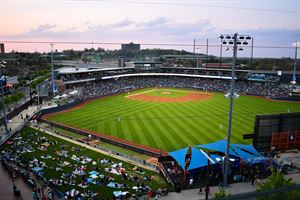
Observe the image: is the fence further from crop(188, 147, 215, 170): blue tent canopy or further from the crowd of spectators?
crop(188, 147, 215, 170): blue tent canopy

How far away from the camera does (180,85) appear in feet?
247

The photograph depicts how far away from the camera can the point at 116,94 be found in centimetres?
6294

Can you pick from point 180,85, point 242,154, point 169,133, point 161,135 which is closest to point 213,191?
point 242,154

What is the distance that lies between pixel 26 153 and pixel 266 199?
24464 millimetres

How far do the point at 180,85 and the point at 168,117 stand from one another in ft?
118

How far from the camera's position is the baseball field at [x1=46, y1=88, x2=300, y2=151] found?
31.3 m

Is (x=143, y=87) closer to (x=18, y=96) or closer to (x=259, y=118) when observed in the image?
(x=18, y=96)

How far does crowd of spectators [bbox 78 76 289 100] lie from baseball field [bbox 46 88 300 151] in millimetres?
4559

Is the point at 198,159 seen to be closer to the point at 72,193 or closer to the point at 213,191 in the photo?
the point at 213,191

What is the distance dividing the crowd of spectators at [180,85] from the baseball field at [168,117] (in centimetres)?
456

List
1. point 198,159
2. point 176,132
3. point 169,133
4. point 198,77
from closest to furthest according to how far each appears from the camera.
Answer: point 198,159 → point 169,133 → point 176,132 → point 198,77

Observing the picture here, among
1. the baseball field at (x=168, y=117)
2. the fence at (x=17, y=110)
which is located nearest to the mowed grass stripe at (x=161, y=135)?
the baseball field at (x=168, y=117)

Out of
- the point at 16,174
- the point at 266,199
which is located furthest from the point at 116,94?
the point at 266,199

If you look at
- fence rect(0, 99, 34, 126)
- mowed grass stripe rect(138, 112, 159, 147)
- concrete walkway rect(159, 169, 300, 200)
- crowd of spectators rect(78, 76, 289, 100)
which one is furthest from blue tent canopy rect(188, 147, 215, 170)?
crowd of spectators rect(78, 76, 289, 100)
